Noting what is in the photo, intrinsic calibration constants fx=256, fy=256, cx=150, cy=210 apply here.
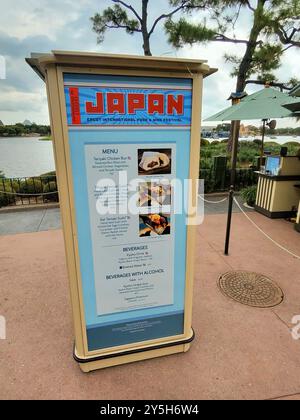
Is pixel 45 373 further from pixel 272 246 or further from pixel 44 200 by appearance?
pixel 44 200

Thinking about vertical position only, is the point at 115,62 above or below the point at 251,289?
above

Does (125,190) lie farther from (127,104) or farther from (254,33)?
(254,33)

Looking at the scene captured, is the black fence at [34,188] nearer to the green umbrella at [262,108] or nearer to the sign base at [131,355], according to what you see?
the green umbrella at [262,108]

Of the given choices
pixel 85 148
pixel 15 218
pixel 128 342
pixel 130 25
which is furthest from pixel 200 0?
pixel 128 342

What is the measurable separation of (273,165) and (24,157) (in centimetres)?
576

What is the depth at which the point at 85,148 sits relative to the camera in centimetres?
152

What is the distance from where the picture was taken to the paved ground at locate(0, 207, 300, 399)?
189 centimetres

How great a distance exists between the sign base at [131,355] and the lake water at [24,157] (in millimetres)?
3689

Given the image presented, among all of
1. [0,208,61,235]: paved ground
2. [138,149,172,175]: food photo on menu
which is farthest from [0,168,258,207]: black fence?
[138,149,172,175]: food photo on menu

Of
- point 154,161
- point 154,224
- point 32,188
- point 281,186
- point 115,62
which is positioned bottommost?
point 32,188

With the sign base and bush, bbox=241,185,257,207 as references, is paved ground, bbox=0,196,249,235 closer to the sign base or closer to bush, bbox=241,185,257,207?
bush, bbox=241,185,257,207

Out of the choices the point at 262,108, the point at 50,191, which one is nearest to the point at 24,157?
the point at 50,191

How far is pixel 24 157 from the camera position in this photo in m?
6.11

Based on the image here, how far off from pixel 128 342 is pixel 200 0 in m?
10.8
